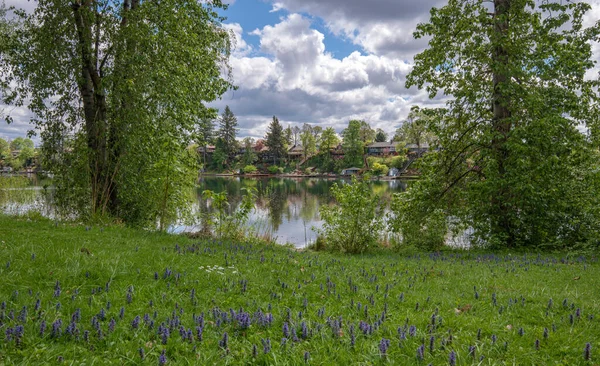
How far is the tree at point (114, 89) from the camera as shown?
982cm

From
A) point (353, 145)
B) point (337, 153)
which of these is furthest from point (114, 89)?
point (337, 153)

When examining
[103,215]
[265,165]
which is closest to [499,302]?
[103,215]

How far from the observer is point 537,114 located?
11.0 m

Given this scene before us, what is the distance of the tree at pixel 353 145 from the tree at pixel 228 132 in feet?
102

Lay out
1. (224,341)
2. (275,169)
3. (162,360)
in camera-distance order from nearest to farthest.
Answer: (162,360)
(224,341)
(275,169)

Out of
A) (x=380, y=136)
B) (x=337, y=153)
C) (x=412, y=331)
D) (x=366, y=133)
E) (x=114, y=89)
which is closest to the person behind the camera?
(x=412, y=331)

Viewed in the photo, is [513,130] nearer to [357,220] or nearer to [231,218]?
[357,220]

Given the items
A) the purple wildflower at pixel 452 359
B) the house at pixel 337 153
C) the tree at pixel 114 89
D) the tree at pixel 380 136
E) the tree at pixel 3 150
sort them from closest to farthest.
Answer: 1. the purple wildflower at pixel 452 359
2. the tree at pixel 114 89
3. the tree at pixel 3 150
4. the house at pixel 337 153
5. the tree at pixel 380 136

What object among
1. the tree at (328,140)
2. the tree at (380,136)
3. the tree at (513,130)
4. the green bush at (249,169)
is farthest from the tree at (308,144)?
the tree at (513,130)

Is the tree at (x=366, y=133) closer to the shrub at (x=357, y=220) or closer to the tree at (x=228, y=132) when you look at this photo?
the tree at (x=228, y=132)

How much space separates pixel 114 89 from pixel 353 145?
76161 millimetres

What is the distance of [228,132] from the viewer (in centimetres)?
9619

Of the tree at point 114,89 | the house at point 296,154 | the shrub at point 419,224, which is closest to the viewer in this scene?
the tree at point 114,89

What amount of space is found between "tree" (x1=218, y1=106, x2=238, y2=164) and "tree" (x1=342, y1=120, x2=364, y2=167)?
102ft
